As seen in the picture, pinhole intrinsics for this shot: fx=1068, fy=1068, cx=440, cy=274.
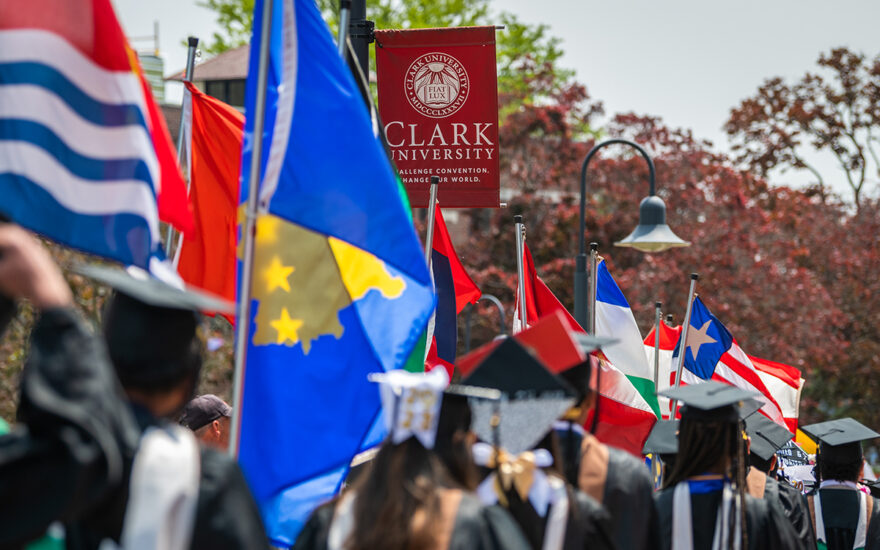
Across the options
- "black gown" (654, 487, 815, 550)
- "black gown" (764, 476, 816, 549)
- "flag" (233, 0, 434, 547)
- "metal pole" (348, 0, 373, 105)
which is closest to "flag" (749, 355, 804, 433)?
"black gown" (764, 476, 816, 549)

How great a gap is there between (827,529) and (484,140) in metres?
4.14

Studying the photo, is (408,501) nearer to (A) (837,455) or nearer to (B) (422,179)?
(A) (837,455)

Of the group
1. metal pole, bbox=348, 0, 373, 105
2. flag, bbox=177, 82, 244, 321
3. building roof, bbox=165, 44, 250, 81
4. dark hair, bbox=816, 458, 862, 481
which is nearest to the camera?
flag, bbox=177, 82, 244, 321

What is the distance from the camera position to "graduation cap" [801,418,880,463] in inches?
271

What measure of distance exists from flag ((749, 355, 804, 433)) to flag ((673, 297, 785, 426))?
1.21m

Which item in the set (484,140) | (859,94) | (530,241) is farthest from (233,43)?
(484,140)


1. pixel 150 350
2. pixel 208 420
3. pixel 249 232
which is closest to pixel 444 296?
pixel 208 420

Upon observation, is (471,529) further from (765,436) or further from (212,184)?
(765,436)

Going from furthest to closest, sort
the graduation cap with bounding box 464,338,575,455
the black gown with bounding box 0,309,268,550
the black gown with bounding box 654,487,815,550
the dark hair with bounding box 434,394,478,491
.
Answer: the black gown with bounding box 654,487,815,550
the graduation cap with bounding box 464,338,575,455
the dark hair with bounding box 434,394,478,491
the black gown with bounding box 0,309,268,550

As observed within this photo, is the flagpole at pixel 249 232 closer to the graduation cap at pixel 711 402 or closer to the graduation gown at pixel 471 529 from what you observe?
the graduation gown at pixel 471 529

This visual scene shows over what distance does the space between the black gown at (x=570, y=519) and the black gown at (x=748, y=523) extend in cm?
86

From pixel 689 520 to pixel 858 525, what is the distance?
8.70 ft

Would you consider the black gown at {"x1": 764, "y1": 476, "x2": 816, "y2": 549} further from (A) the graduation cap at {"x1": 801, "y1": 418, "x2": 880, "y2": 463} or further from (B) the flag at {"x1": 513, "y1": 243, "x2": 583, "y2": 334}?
(B) the flag at {"x1": 513, "y1": 243, "x2": 583, "y2": 334}

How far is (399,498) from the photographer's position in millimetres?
2990
